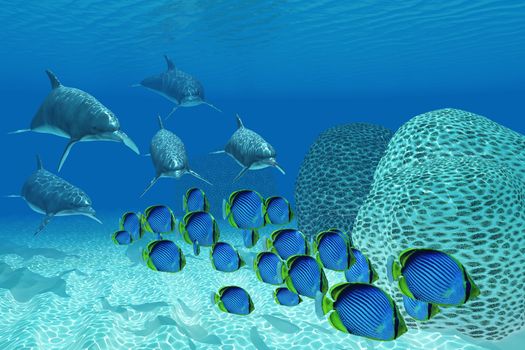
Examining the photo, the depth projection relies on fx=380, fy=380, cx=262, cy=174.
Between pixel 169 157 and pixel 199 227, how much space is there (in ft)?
7.57

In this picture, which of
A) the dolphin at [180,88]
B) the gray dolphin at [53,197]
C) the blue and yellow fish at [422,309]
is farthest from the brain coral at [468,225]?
the gray dolphin at [53,197]

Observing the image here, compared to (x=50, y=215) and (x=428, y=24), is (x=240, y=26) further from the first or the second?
(x=50, y=215)

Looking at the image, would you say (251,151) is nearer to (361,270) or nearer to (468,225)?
(361,270)

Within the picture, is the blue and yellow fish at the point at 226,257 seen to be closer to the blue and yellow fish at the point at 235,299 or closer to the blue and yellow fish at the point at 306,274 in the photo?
the blue and yellow fish at the point at 235,299

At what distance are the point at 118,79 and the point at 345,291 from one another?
40599 millimetres

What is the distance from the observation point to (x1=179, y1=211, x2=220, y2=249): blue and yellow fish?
4172 mm

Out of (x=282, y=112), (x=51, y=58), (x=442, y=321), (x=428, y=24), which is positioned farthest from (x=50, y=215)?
(x=282, y=112)

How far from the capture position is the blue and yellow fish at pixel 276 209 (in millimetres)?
4332

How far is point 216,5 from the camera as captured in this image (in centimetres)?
1950

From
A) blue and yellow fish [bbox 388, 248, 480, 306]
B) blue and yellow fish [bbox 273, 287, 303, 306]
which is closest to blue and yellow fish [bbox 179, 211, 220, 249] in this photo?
blue and yellow fish [bbox 273, 287, 303, 306]

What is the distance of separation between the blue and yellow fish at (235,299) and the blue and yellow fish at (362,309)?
60.6 inches

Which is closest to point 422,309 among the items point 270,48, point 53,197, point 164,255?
point 164,255

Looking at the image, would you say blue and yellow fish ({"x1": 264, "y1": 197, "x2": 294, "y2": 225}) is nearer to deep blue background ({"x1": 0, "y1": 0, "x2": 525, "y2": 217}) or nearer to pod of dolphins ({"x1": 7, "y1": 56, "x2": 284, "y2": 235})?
pod of dolphins ({"x1": 7, "y1": 56, "x2": 284, "y2": 235})

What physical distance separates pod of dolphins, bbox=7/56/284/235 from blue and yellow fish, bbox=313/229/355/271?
236cm
